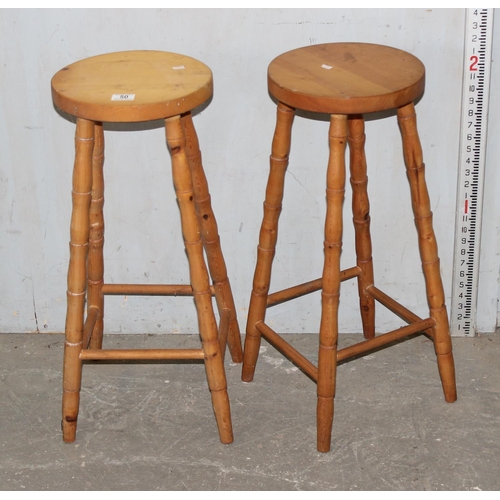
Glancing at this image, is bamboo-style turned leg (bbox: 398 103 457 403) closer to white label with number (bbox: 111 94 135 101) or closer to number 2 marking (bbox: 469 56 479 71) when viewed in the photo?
number 2 marking (bbox: 469 56 479 71)

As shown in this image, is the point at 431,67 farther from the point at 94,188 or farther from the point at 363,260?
the point at 94,188

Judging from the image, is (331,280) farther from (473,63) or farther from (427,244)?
Result: (473,63)

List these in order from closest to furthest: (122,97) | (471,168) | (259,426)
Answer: (122,97)
(259,426)
(471,168)

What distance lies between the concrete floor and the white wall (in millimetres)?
166

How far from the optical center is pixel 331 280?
2.25m

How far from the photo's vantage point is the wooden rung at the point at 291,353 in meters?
2.38

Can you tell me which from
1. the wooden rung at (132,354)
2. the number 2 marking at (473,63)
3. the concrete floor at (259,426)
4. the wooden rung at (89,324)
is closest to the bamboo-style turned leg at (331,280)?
the concrete floor at (259,426)

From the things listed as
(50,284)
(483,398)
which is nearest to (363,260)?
(483,398)

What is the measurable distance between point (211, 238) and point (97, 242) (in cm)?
36

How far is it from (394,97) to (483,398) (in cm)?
99

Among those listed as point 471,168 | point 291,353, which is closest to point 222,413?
point 291,353

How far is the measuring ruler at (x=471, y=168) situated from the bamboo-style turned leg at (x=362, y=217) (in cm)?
27

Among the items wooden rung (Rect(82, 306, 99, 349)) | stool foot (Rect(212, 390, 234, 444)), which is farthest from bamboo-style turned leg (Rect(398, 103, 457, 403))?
wooden rung (Rect(82, 306, 99, 349))

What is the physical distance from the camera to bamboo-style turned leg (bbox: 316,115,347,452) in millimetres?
2127
